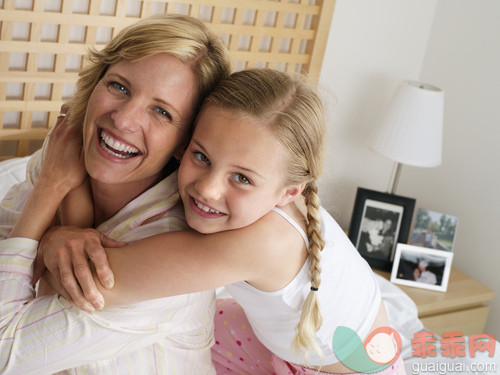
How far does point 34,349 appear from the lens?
40.5 inches

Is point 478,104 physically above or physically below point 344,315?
above

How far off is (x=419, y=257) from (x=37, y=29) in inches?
62.5

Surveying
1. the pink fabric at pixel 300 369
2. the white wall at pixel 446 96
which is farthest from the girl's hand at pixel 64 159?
the white wall at pixel 446 96

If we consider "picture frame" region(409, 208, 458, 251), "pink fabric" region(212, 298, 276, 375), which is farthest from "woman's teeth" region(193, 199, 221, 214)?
"picture frame" region(409, 208, 458, 251)

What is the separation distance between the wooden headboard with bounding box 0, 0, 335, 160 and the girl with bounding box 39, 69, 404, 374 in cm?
93

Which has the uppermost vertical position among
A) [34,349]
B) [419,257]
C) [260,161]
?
[260,161]

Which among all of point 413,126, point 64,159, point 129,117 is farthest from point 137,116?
point 413,126

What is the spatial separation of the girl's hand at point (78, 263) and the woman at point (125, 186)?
30 mm

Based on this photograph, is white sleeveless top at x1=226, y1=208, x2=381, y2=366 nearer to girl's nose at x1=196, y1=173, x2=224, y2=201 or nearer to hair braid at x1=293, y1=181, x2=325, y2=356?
hair braid at x1=293, y1=181, x2=325, y2=356

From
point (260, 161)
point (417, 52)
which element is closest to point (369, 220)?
point (417, 52)

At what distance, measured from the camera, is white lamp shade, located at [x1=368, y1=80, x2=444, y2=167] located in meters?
2.47

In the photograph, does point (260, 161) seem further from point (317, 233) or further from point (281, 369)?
point (281, 369)

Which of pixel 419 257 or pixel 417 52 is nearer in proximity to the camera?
pixel 419 257

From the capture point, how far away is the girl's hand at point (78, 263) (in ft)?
3.32
